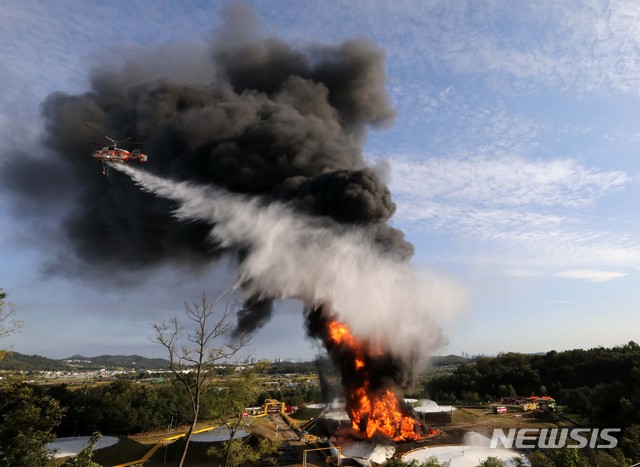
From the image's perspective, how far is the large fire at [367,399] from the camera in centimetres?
4872

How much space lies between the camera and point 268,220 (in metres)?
44.3

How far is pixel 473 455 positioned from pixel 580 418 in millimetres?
34776

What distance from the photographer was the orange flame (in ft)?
160

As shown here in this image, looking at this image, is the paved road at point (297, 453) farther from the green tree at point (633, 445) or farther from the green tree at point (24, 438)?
the green tree at point (633, 445)

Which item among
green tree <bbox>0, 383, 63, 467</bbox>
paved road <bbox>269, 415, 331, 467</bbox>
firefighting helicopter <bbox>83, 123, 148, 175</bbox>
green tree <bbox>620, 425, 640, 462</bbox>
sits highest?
firefighting helicopter <bbox>83, 123, 148, 175</bbox>

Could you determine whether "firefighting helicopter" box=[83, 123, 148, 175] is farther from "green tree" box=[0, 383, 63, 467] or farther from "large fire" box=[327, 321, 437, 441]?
"large fire" box=[327, 321, 437, 441]

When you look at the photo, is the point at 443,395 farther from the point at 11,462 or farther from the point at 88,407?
the point at 11,462

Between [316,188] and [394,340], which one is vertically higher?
[316,188]

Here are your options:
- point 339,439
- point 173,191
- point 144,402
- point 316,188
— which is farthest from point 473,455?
point 144,402

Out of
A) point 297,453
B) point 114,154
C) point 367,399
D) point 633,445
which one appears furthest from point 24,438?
point 633,445

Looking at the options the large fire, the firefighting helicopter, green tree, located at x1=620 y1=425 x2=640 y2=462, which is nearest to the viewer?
green tree, located at x1=620 y1=425 x2=640 y2=462

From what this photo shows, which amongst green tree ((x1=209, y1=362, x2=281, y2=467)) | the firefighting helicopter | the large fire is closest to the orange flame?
the large fire

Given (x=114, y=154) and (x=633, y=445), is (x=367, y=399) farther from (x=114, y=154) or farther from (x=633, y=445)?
(x=114, y=154)

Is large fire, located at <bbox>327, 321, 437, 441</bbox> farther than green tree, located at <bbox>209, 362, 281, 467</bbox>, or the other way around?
large fire, located at <bbox>327, 321, 437, 441</bbox>
